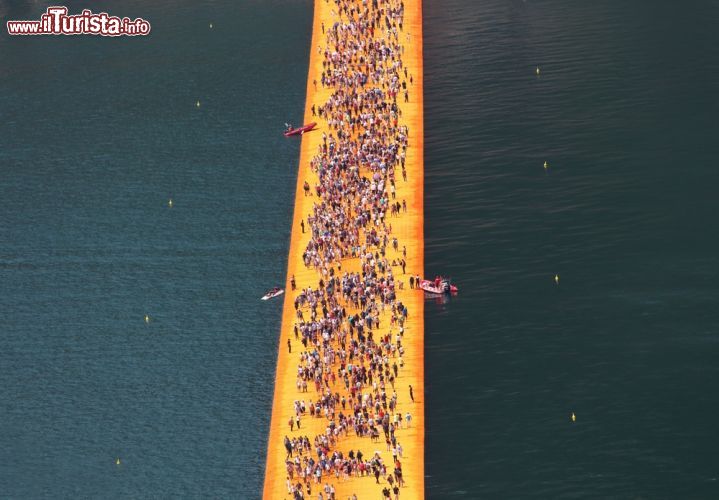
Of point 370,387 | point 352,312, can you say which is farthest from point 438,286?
point 370,387

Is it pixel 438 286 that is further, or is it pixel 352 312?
pixel 438 286

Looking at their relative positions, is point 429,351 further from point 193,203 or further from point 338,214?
point 193,203

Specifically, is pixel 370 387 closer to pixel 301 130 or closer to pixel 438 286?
pixel 438 286

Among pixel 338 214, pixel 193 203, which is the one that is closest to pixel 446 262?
pixel 338 214

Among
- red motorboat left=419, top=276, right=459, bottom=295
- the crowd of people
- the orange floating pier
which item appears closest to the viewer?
the orange floating pier

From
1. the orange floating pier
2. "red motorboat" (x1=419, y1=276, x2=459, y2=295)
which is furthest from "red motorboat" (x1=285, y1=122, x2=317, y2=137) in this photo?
"red motorboat" (x1=419, y1=276, x2=459, y2=295)

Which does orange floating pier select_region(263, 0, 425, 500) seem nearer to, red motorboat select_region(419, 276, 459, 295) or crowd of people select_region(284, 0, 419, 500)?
crowd of people select_region(284, 0, 419, 500)
